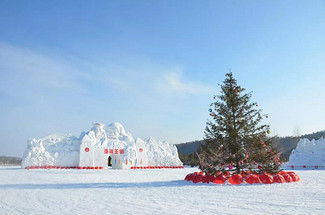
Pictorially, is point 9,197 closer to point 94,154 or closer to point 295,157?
point 94,154

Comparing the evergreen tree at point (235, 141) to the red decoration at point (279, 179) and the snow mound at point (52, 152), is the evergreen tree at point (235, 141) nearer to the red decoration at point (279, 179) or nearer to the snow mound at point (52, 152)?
the red decoration at point (279, 179)

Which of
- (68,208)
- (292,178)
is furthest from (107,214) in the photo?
(292,178)

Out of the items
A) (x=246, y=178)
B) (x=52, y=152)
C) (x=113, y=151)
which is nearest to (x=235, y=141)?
(x=246, y=178)

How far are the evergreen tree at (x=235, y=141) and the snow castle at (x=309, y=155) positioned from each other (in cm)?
2116

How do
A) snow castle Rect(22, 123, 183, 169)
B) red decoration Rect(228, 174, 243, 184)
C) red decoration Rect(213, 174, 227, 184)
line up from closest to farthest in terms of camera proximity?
red decoration Rect(228, 174, 243, 184)
red decoration Rect(213, 174, 227, 184)
snow castle Rect(22, 123, 183, 169)

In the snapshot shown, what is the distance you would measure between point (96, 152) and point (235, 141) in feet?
72.6

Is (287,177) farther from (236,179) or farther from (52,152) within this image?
(52,152)

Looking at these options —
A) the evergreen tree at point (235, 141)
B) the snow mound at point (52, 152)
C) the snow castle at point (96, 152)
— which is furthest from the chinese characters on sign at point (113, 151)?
the evergreen tree at point (235, 141)

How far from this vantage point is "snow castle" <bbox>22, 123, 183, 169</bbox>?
30703mm

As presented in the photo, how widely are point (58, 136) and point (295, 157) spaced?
3060 cm

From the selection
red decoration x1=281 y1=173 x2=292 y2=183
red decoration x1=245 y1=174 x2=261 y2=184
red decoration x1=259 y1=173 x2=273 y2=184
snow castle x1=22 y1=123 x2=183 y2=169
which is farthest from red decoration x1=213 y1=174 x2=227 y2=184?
snow castle x1=22 y1=123 x2=183 y2=169

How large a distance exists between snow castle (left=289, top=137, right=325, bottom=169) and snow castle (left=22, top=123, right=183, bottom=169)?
1451 cm

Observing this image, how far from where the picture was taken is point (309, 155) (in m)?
31.1

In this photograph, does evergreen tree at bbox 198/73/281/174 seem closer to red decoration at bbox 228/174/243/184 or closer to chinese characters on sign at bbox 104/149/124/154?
red decoration at bbox 228/174/243/184
